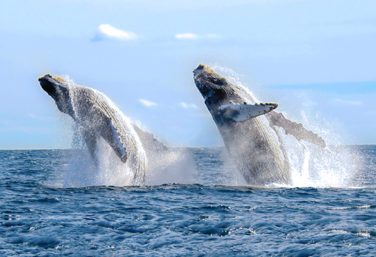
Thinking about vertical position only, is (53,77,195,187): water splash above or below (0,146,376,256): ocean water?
above

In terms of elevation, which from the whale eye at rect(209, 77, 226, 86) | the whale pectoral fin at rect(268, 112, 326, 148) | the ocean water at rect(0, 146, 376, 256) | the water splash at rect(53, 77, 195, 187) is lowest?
the ocean water at rect(0, 146, 376, 256)

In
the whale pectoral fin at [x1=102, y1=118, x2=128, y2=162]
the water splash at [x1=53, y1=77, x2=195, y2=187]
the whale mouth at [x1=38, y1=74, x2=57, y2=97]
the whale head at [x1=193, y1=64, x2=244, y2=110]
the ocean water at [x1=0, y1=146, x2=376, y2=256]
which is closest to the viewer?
the ocean water at [x1=0, y1=146, x2=376, y2=256]

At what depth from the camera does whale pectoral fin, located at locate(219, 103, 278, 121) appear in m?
13.6

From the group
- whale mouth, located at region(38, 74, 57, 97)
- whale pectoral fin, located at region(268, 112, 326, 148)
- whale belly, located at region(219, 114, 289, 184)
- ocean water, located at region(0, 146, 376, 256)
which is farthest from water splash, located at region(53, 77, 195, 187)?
whale pectoral fin, located at region(268, 112, 326, 148)

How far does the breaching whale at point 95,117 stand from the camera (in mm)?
16000

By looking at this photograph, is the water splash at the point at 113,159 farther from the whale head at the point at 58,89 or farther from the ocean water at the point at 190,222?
the ocean water at the point at 190,222

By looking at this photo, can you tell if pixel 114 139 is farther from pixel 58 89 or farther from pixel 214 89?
pixel 214 89

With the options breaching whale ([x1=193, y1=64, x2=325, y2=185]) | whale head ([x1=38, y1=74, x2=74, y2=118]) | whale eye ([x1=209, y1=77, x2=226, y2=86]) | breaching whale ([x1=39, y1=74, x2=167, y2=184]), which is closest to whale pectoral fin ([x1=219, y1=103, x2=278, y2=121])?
breaching whale ([x1=193, y1=64, x2=325, y2=185])

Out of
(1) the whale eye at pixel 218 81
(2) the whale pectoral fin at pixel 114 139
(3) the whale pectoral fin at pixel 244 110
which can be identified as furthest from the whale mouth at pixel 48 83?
(3) the whale pectoral fin at pixel 244 110

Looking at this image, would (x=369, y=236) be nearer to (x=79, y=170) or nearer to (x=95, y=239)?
(x=95, y=239)

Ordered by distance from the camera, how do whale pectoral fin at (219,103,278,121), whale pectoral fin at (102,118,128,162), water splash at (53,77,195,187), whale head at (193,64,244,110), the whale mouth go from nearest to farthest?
whale pectoral fin at (219,103,278,121)
whale pectoral fin at (102,118,128,162)
whale head at (193,64,244,110)
the whale mouth
water splash at (53,77,195,187)

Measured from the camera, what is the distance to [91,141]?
16.6m

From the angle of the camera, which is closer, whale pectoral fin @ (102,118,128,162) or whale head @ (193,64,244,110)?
whale pectoral fin @ (102,118,128,162)

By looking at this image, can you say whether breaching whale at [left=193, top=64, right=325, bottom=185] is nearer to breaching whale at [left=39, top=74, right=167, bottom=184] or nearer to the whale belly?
the whale belly
